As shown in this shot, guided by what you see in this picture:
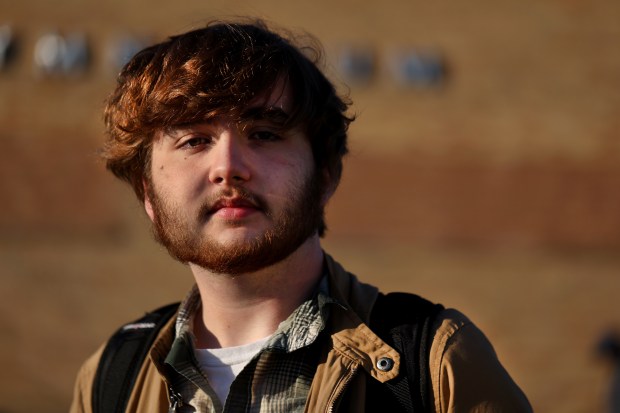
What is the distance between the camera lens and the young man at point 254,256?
220 centimetres

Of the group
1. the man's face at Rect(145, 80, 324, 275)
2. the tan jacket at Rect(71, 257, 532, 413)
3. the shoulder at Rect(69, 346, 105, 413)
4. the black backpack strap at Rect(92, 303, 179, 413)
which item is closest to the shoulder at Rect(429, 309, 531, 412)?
the tan jacket at Rect(71, 257, 532, 413)

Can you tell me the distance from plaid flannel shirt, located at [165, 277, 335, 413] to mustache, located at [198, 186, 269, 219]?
26 cm

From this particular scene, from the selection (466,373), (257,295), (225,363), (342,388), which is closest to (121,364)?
(225,363)

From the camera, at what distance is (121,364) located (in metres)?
2.49

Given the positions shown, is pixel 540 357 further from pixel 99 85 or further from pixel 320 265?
pixel 320 265

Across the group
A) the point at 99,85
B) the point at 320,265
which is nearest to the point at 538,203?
the point at 99,85

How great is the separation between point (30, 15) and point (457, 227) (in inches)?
215

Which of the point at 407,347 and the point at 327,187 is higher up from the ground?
the point at 327,187

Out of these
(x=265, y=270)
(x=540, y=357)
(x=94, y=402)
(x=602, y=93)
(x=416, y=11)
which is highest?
(x=416, y=11)

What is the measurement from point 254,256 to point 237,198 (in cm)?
14

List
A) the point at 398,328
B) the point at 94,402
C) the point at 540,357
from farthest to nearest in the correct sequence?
the point at 540,357 → the point at 94,402 → the point at 398,328

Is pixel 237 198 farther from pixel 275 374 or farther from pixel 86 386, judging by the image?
pixel 86 386

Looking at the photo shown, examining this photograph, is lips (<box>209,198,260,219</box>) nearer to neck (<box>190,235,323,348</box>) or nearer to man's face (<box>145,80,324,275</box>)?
man's face (<box>145,80,324,275</box>)

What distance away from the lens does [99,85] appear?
1145 centimetres
